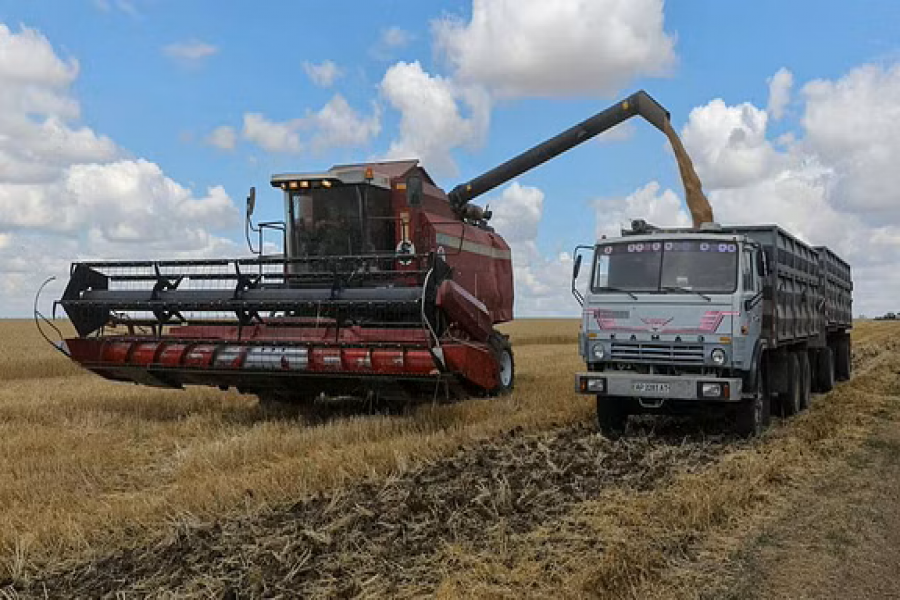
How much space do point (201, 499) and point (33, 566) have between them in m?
1.33

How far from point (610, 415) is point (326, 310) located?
352 centimetres

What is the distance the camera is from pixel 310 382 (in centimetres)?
995

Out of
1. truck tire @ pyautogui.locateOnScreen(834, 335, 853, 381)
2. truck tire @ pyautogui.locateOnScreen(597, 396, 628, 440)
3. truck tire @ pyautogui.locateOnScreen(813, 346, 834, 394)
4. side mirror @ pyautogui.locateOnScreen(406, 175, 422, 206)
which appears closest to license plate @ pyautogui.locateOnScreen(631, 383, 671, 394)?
truck tire @ pyautogui.locateOnScreen(597, 396, 628, 440)

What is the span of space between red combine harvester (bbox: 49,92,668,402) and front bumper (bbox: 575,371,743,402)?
1.20 m

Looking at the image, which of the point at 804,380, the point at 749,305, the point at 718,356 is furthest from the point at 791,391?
the point at 718,356

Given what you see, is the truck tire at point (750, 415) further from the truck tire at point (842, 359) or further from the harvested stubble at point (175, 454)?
the truck tire at point (842, 359)

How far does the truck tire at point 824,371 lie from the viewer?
1504cm

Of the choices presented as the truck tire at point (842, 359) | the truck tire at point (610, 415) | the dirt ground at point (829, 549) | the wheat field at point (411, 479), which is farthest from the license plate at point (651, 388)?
the truck tire at point (842, 359)

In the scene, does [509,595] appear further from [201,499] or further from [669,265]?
[669,265]

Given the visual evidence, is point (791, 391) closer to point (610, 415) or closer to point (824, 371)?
point (610, 415)

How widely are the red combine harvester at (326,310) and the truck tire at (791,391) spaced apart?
12.3 ft

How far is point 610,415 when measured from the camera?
982 centimetres

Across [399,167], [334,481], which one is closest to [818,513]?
[334,481]

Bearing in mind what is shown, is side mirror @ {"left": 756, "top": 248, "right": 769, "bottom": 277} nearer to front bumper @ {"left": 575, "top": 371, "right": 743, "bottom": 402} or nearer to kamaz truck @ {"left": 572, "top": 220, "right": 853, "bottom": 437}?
kamaz truck @ {"left": 572, "top": 220, "right": 853, "bottom": 437}
